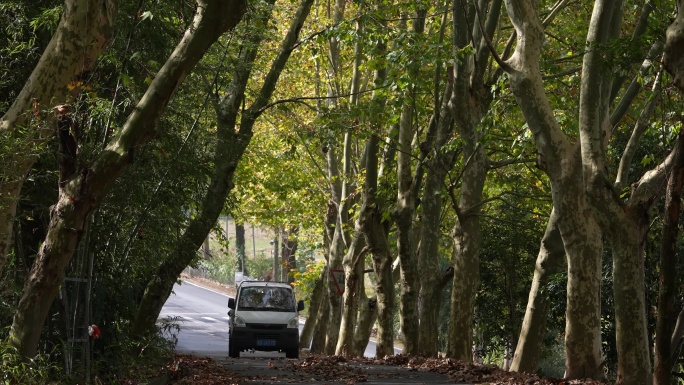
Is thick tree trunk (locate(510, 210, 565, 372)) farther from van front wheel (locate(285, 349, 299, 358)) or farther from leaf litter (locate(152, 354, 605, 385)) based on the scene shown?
van front wheel (locate(285, 349, 299, 358))

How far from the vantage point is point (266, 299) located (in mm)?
27594

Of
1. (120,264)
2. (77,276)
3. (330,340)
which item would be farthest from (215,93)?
(330,340)

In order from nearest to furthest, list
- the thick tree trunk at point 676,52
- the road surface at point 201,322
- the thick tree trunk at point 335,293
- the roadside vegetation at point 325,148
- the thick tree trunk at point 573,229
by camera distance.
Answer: the roadside vegetation at point 325,148 → the thick tree trunk at point 676,52 → the thick tree trunk at point 573,229 → the thick tree trunk at point 335,293 → the road surface at point 201,322

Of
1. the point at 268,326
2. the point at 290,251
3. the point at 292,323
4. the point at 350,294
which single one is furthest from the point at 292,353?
the point at 290,251

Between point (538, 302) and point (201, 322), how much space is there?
37.4 meters

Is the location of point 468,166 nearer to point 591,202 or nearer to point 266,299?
point 591,202

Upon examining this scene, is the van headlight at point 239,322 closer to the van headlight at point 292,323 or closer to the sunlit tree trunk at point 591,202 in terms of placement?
the van headlight at point 292,323

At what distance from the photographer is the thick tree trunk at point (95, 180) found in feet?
34.4

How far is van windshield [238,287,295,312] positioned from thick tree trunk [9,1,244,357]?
16599 millimetres

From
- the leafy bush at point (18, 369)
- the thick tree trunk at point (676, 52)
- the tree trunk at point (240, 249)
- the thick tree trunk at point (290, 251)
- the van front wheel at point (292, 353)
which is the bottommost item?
the leafy bush at point (18, 369)

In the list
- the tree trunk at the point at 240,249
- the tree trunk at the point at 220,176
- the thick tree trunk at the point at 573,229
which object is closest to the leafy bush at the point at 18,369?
the tree trunk at the point at 220,176

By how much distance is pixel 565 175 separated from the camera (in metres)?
13.7

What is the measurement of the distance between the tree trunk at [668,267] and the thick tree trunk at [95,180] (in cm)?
485

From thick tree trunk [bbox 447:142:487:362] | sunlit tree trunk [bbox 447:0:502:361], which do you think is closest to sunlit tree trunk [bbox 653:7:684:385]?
sunlit tree trunk [bbox 447:0:502:361]
